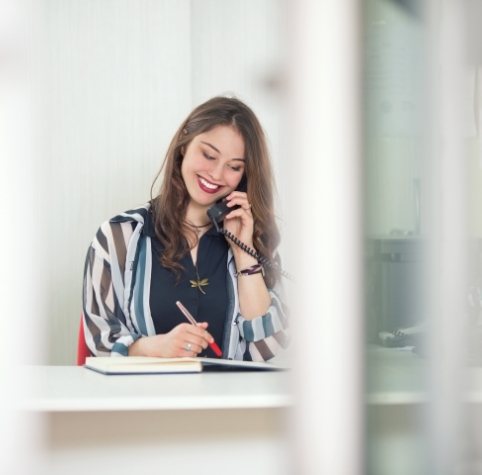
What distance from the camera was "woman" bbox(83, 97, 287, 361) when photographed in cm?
256

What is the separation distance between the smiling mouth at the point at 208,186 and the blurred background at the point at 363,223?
2.38m

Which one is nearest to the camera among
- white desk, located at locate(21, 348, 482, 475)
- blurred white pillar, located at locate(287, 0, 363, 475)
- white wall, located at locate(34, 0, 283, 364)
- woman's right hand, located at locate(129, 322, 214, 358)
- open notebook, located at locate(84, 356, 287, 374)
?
blurred white pillar, located at locate(287, 0, 363, 475)

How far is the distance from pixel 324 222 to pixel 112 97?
11.1ft

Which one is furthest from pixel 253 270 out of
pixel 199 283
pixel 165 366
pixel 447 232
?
pixel 447 232

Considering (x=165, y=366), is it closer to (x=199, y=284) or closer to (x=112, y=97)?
(x=199, y=284)

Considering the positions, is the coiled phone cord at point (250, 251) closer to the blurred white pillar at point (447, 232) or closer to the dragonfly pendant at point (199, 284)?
the dragonfly pendant at point (199, 284)

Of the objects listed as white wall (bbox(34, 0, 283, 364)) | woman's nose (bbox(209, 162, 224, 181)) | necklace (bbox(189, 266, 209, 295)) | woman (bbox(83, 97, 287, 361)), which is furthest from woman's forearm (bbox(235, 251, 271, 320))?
white wall (bbox(34, 0, 283, 364))

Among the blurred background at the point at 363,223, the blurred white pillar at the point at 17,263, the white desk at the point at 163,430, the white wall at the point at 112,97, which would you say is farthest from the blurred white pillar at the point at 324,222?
the white wall at the point at 112,97

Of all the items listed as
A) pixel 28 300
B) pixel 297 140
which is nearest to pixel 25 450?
pixel 28 300

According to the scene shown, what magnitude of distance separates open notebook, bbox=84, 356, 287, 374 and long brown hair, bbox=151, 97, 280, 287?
689 mm

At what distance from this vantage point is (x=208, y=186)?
2.75 metres

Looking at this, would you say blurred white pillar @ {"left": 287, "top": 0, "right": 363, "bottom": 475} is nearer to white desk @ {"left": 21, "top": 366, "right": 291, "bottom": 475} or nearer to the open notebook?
white desk @ {"left": 21, "top": 366, "right": 291, "bottom": 475}

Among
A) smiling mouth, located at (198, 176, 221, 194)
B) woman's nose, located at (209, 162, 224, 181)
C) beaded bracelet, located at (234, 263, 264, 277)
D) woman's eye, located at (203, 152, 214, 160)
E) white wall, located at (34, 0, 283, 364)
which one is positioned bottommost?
beaded bracelet, located at (234, 263, 264, 277)

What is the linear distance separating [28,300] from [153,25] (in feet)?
11.2
